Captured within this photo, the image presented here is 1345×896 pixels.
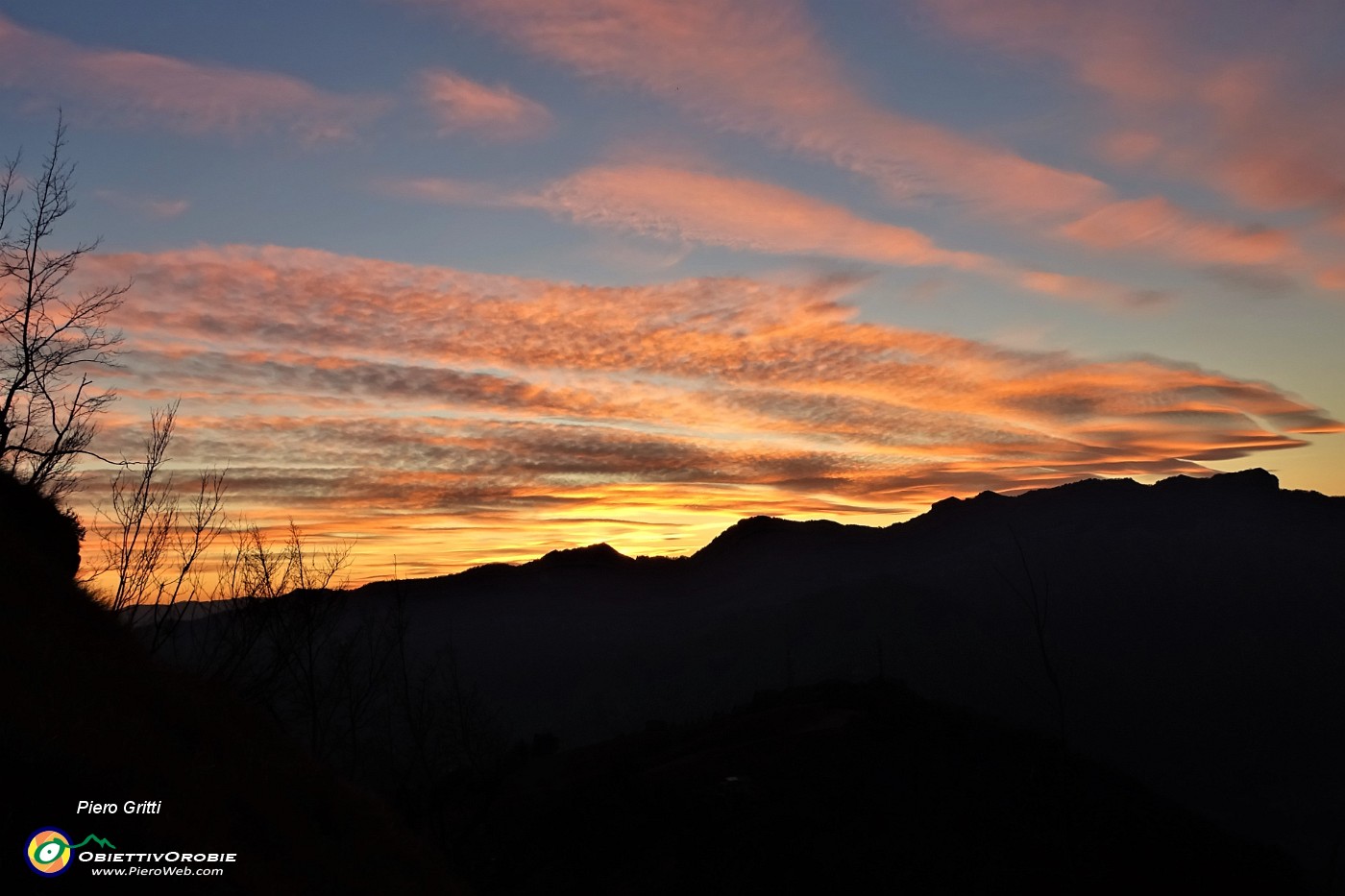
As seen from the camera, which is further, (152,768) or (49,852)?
(152,768)

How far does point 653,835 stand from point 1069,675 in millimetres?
136240

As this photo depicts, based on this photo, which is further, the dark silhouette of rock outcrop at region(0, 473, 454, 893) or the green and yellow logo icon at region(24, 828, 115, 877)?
the dark silhouette of rock outcrop at region(0, 473, 454, 893)

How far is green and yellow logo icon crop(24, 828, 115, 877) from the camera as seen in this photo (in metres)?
8.02

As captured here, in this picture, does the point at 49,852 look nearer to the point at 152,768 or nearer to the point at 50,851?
the point at 50,851

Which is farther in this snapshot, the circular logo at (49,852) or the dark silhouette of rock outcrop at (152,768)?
the dark silhouette of rock outcrop at (152,768)

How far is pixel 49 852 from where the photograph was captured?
321 inches

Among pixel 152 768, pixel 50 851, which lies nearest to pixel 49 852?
pixel 50 851

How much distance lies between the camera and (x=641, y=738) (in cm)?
7044

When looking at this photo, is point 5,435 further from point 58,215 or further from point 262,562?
point 262,562

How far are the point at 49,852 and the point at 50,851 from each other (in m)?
0.02

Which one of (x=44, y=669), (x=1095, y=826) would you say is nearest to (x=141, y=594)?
(x=44, y=669)

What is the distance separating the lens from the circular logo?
316 inches

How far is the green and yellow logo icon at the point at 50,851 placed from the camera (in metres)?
8.02

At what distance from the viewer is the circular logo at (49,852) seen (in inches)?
316
